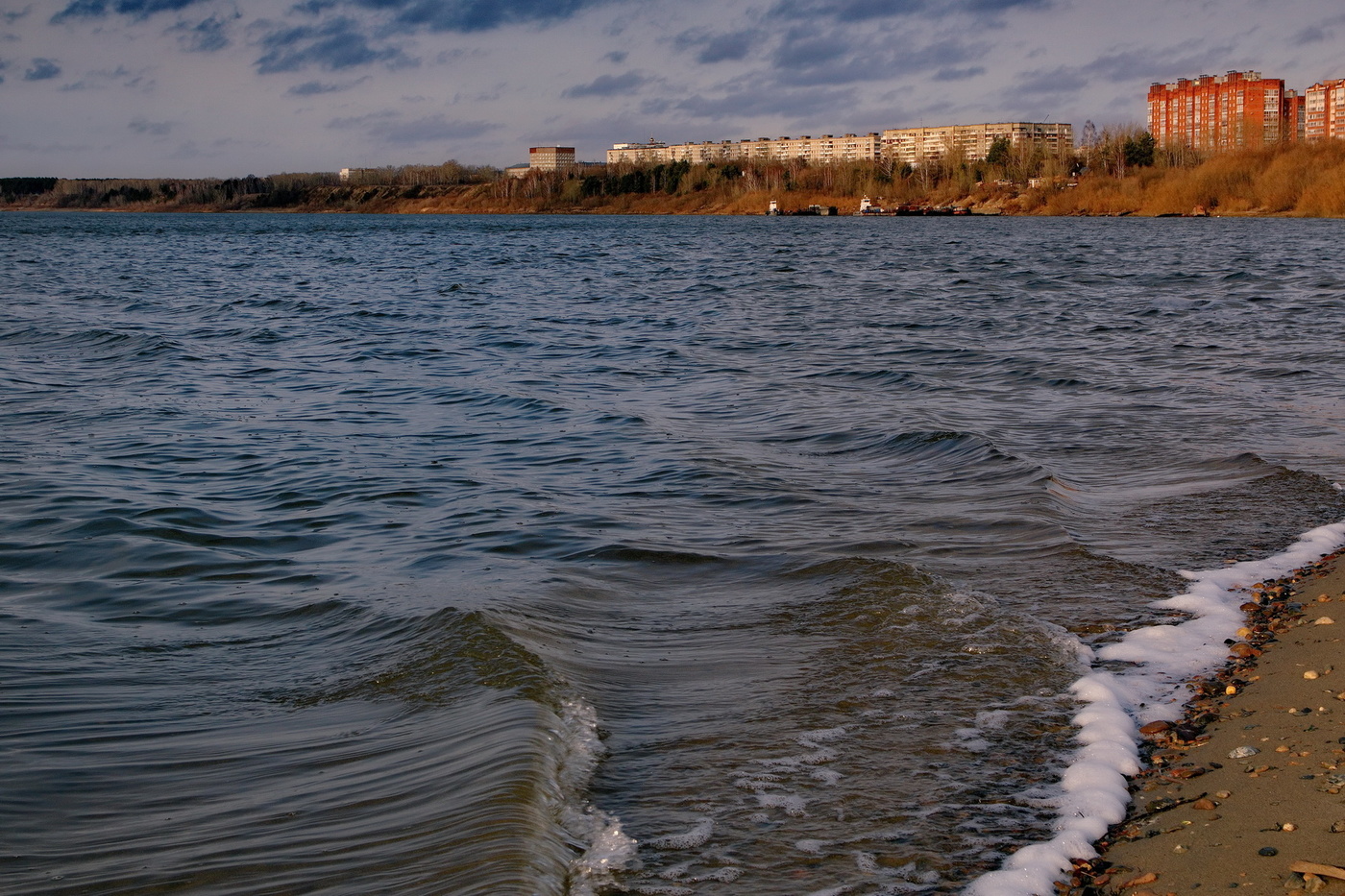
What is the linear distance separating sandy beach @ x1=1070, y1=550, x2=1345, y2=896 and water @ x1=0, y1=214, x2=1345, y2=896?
416 mm

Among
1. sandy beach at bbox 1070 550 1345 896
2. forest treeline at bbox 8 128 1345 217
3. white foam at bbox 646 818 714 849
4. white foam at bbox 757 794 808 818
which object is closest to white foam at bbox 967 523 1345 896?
sandy beach at bbox 1070 550 1345 896

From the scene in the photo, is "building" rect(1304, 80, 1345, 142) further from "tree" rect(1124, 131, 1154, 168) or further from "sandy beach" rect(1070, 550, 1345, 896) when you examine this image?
"sandy beach" rect(1070, 550, 1345, 896)

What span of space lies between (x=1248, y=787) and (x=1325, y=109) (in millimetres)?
201796

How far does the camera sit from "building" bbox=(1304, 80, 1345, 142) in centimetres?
16025

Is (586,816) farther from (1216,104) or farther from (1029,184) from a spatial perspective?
(1216,104)

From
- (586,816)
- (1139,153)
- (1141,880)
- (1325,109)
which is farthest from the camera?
(1325,109)

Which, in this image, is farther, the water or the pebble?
the water

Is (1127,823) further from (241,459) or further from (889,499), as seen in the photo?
(241,459)

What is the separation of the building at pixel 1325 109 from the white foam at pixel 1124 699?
178 meters

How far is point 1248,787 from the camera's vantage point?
12.0 feet

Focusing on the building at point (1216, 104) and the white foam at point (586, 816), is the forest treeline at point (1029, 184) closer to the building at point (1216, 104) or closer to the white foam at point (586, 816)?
the building at point (1216, 104)

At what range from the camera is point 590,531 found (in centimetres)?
780

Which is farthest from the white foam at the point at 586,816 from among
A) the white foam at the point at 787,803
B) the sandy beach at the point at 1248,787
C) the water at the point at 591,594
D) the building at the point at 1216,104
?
the building at the point at 1216,104

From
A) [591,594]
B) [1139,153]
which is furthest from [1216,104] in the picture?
[591,594]
